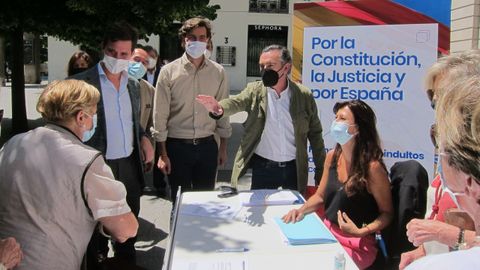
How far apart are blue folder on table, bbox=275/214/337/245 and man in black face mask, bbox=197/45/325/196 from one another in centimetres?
82

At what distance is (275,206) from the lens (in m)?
2.79

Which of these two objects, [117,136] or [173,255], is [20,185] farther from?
[117,136]

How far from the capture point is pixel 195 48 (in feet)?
11.8

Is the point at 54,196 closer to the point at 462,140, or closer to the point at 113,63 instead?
the point at 113,63

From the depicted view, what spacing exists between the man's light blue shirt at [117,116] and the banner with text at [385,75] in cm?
167

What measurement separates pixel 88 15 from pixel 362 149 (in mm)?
6841

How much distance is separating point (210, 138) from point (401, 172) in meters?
1.60

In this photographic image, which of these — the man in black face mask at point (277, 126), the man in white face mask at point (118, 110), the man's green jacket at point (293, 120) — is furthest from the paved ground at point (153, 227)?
the man in black face mask at point (277, 126)

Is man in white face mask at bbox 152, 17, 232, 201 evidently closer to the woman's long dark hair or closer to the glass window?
the woman's long dark hair

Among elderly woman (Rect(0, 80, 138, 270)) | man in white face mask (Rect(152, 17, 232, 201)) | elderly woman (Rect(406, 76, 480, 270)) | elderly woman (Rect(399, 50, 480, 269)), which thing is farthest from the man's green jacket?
elderly woman (Rect(406, 76, 480, 270))

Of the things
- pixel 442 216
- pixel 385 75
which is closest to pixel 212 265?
pixel 442 216

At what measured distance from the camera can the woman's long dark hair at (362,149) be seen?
2.63 m

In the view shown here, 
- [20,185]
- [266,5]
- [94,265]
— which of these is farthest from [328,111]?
[266,5]

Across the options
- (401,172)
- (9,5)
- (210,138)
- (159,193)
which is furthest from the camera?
(9,5)
